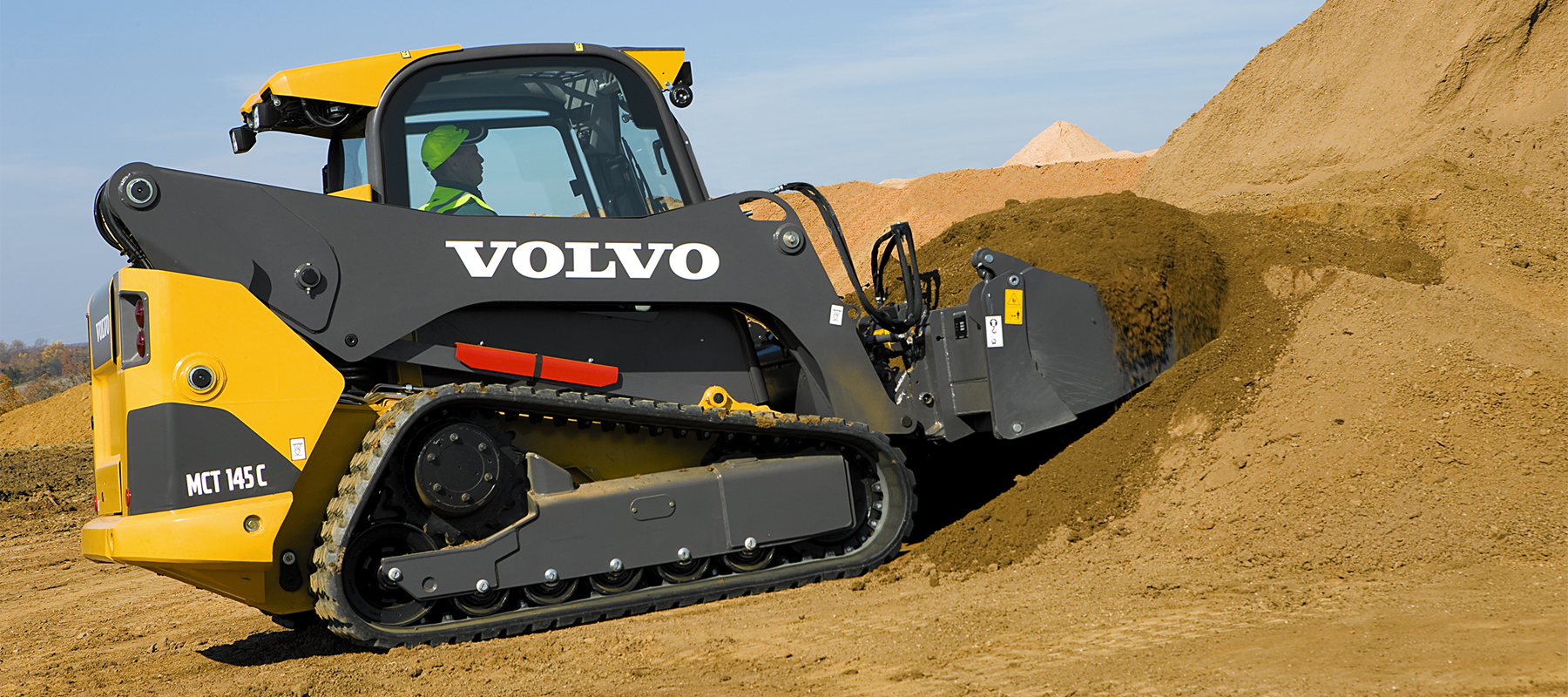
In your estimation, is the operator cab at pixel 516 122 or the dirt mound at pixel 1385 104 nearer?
the operator cab at pixel 516 122

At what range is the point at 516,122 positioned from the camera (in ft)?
17.7

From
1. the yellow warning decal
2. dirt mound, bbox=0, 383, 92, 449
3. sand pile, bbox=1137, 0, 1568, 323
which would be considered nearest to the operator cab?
the yellow warning decal

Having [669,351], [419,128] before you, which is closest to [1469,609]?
[669,351]

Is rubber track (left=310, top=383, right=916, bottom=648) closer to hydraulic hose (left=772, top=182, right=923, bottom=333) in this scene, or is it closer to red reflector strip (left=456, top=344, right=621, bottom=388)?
red reflector strip (left=456, top=344, right=621, bottom=388)

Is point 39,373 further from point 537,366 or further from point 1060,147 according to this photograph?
point 537,366

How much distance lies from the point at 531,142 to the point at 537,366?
1.19m

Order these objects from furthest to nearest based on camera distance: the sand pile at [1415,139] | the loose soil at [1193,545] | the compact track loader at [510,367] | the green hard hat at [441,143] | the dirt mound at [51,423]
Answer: the dirt mound at [51,423]
the sand pile at [1415,139]
the green hard hat at [441,143]
the compact track loader at [510,367]
the loose soil at [1193,545]

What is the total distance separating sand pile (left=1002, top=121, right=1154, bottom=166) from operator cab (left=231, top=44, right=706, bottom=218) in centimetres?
3048

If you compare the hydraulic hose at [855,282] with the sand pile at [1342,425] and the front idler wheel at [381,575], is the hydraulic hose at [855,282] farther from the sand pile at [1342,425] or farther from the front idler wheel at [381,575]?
the front idler wheel at [381,575]

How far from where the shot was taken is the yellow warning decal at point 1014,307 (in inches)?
220

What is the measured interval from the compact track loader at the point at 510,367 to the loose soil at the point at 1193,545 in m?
0.34

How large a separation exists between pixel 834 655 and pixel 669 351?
5.83 ft

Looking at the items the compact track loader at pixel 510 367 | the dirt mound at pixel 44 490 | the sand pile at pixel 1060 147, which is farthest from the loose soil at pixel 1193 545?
the sand pile at pixel 1060 147

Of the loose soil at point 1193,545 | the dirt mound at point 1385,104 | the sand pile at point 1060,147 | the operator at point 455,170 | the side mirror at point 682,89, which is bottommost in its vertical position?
the loose soil at point 1193,545
